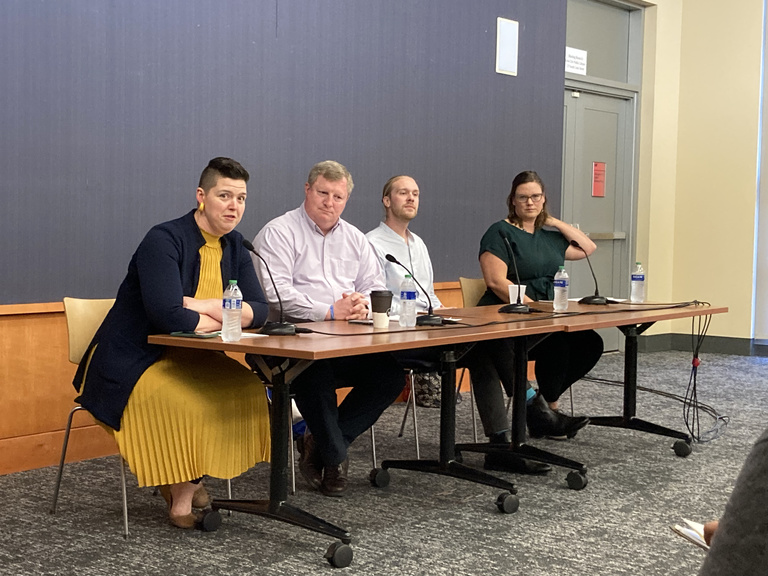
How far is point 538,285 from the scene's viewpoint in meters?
4.50

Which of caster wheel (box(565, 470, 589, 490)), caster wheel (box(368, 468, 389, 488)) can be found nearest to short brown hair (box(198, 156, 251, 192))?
caster wheel (box(368, 468, 389, 488))

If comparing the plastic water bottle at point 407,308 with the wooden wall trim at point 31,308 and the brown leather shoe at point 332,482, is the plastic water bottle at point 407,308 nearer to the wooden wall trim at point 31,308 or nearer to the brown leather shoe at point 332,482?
the brown leather shoe at point 332,482

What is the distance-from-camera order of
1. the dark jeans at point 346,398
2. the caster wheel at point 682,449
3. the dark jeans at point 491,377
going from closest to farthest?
the dark jeans at point 346,398 < the dark jeans at point 491,377 < the caster wheel at point 682,449

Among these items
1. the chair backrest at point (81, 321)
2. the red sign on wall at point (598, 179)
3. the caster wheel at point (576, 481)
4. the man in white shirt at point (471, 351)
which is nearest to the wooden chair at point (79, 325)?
the chair backrest at point (81, 321)

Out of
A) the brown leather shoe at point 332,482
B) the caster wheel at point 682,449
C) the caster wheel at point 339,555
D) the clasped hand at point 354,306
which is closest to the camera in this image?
the caster wheel at point 339,555

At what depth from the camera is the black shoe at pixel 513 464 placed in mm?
3656

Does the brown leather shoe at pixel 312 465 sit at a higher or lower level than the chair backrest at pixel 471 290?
lower

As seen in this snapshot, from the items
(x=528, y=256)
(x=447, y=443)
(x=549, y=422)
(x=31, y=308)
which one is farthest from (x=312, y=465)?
(x=528, y=256)

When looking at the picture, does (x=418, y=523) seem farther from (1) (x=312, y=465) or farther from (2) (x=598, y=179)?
(2) (x=598, y=179)

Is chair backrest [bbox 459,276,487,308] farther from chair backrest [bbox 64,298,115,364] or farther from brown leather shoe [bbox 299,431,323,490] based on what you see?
chair backrest [bbox 64,298,115,364]

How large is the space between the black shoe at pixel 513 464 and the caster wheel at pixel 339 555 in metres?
1.26

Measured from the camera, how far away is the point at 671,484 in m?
3.56

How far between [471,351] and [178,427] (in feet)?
5.11

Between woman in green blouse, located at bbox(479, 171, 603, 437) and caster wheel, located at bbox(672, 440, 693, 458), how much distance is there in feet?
1.41
